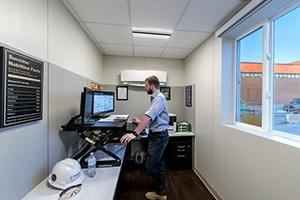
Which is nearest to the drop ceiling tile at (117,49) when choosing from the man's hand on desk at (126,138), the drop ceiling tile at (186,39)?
the drop ceiling tile at (186,39)

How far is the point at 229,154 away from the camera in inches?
92.4

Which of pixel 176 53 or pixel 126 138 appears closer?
pixel 126 138

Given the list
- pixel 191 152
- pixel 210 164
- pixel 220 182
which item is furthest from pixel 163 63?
pixel 220 182

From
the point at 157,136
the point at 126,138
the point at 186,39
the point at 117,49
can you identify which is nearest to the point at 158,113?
the point at 157,136

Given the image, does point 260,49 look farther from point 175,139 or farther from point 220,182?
point 175,139

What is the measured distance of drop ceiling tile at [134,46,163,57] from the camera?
368 centimetres

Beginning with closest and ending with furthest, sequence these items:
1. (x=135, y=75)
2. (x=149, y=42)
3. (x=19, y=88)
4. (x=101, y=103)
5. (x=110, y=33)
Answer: (x=19, y=88) < (x=101, y=103) < (x=110, y=33) < (x=149, y=42) < (x=135, y=75)

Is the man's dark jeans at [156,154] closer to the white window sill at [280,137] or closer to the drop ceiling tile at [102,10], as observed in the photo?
the white window sill at [280,137]

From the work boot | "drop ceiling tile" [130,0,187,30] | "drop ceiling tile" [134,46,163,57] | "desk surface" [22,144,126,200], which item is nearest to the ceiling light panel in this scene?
"drop ceiling tile" [130,0,187,30]

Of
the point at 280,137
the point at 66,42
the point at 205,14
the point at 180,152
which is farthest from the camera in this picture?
the point at 180,152

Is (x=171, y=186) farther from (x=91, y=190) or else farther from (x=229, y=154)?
(x=91, y=190)

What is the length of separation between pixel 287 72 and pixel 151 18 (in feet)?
5.27

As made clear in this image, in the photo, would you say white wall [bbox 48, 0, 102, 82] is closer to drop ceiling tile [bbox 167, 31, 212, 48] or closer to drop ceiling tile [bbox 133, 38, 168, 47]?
drop ceiling tile [bbox 133, 38, 168, 47]

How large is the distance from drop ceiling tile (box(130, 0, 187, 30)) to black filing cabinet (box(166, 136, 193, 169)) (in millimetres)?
2121
